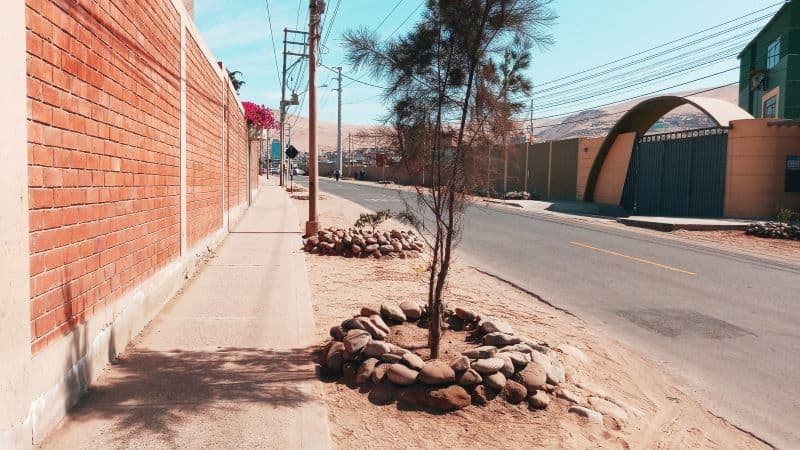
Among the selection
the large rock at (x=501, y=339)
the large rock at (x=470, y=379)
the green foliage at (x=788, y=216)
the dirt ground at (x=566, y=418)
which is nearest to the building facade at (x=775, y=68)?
the green foliage at (x=788, y=216)

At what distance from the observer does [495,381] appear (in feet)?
15.5

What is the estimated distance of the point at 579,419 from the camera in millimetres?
4531

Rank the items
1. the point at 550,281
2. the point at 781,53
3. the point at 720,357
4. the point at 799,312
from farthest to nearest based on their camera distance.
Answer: the point at 781,53 → the point at 550,281 → the point at 799,312 → the point at 720,357

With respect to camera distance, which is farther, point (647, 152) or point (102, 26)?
point (647, 152)

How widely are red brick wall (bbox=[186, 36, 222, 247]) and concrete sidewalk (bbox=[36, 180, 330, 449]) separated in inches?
63.6

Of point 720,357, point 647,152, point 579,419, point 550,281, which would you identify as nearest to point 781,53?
point 647,152

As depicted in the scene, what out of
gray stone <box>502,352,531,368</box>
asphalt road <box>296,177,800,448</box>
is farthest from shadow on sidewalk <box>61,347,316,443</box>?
asphalt road <box>296,177,800,448</box>

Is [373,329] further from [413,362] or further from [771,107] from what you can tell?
[771,107]

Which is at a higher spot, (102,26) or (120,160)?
(102,26)

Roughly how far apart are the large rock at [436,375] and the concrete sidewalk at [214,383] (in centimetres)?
74

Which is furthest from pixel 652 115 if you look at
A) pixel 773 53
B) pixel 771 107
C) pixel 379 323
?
pixel 379 323

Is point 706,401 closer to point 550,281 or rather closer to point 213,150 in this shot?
point 550,281

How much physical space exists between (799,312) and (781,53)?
35.3 meters

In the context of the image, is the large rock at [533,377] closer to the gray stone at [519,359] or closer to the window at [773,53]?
the gray stone at [519,359]
